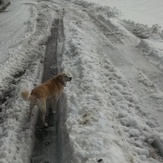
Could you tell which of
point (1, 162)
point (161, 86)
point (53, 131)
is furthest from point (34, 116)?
point (161, 86)

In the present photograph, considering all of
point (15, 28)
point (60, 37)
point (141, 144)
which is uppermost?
point (141, 144)

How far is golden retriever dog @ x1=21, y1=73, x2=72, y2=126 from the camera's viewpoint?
6957mm

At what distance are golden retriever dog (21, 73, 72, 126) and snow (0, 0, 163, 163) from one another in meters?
0.50

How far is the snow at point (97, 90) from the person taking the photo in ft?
19.9

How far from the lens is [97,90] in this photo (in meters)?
8.53

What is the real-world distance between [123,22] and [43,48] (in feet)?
25.9

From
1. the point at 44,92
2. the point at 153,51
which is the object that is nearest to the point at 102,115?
the point at 44,92

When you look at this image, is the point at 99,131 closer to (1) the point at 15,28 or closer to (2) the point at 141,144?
(2) the point at 141,144

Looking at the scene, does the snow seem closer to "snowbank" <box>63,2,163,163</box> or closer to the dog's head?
"snowbank" <box>63,2,163,163</box>

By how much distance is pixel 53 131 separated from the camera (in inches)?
280

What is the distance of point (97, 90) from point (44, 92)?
191 centimetres

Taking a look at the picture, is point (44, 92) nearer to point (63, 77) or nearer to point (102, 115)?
point (63, 77)

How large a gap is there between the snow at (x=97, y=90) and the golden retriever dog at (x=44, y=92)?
0.50 m

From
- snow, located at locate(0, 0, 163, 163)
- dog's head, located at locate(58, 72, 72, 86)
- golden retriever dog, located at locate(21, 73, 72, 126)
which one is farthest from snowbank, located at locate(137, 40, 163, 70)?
golden retriever dog, located at locate(21, 73, 72, 126)
